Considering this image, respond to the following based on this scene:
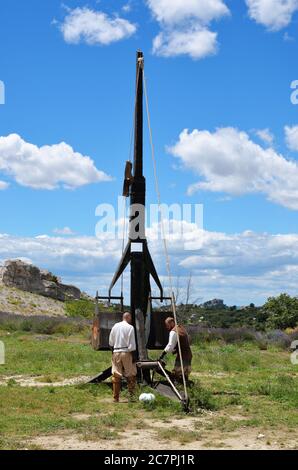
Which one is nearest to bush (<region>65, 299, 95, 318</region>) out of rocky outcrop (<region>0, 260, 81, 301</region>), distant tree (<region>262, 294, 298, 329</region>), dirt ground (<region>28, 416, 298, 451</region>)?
rocky outcrop (<region>0, 260, 81, 301</region>)

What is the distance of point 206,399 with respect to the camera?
11.4m

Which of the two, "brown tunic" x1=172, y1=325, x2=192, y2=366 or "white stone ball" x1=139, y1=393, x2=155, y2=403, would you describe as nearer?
"white stone ball" x1=139, y1=393, x2=155, y2=403

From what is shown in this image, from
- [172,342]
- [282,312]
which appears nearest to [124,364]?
[172,342]

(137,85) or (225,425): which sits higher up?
(137,85)

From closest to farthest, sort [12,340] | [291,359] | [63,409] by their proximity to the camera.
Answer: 1. [63,409]
2. [291,359]
3. [12,340]

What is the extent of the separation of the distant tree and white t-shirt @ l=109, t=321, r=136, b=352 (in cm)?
2901

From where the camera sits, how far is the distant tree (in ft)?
132

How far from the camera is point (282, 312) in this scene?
135 feet

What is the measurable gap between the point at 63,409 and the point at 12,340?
16.1 m

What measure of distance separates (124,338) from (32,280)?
42.6 m

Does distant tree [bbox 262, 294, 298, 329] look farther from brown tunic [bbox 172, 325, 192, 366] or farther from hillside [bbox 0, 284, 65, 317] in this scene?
brown tunic [bbox 172, 325, 192, 366]

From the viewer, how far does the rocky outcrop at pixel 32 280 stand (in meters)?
52.3
